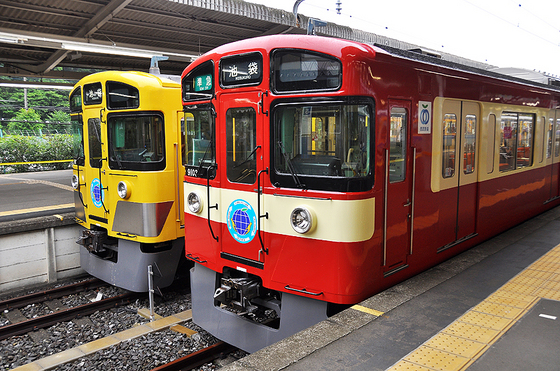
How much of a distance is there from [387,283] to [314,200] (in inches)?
50.3

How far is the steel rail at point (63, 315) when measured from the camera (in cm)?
614

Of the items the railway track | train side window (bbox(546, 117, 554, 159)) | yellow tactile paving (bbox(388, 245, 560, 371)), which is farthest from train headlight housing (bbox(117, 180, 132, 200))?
train side window (bbox(546, 117, 554, 159))

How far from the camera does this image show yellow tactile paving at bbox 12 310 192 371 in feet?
17.2

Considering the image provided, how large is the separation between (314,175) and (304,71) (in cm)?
93

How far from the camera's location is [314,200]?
13.3 ft

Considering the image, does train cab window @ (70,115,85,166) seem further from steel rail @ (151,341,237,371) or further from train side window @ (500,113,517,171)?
train side window @ (500,113,517,171)

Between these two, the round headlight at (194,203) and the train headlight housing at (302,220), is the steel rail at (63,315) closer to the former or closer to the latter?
the round headlight at (194,203)

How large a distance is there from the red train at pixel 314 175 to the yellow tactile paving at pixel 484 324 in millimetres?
822

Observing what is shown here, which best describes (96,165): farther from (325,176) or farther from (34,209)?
(325,176)

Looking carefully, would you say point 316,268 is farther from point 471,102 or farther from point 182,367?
point 471,102

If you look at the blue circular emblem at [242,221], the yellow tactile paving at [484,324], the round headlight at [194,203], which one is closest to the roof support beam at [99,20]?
the round headlight at [194,203]

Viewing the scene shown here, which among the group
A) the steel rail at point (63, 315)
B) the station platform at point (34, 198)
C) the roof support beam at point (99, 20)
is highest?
the roof support beam at point (99, 20)

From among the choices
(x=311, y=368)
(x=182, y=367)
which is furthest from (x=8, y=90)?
(x=311, y=368)

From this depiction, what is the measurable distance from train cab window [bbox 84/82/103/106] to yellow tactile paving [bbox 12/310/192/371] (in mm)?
3518
